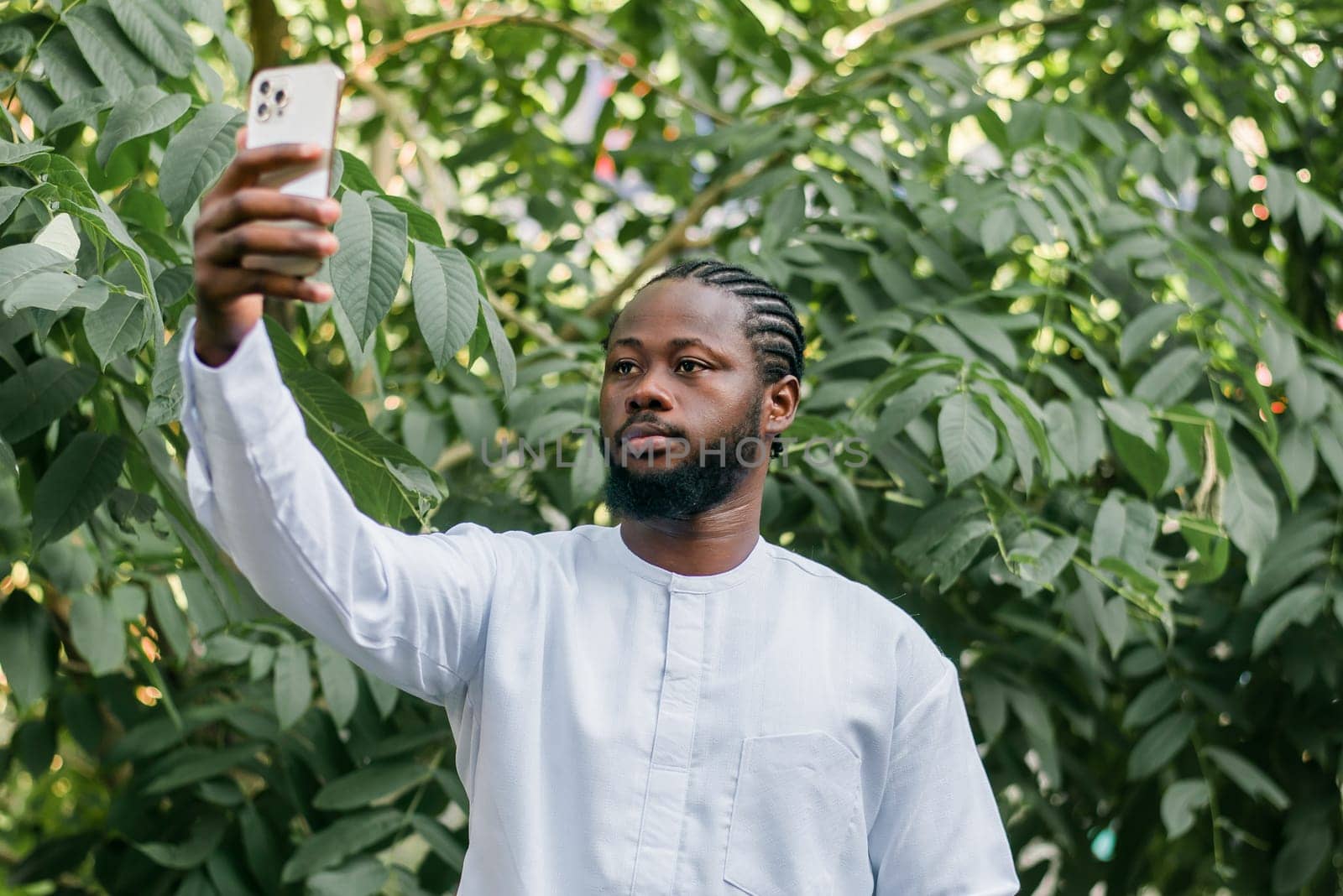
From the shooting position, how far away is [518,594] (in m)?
1.36

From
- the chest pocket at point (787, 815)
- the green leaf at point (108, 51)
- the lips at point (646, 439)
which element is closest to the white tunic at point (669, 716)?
the chest pocket at point (787, 815)

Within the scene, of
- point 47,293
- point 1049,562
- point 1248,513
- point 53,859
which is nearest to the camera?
point 47,293

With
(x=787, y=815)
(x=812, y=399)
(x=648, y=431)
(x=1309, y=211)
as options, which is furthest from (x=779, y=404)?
(x=1309, y=211)

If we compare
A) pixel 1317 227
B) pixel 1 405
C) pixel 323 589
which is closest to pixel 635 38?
pixel 1317 227

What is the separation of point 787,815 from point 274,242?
0.73 m

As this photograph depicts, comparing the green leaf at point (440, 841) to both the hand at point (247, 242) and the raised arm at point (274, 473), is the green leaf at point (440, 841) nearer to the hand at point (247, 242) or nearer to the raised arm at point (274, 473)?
the raised arm at point (274, 473)

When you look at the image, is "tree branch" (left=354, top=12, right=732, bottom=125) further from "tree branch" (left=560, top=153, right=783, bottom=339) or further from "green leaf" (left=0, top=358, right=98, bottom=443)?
"green leaf" (left=0, top=358, right=98, bottom=443)

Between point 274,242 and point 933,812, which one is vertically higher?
point 274,242

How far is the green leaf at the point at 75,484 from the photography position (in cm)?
156

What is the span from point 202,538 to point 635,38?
177 cm

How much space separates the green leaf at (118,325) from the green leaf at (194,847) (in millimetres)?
1011

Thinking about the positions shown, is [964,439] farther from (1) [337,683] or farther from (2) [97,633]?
(2) [97,633]

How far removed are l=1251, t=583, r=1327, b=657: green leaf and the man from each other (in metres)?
0.94

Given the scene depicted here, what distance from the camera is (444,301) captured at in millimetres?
1447
